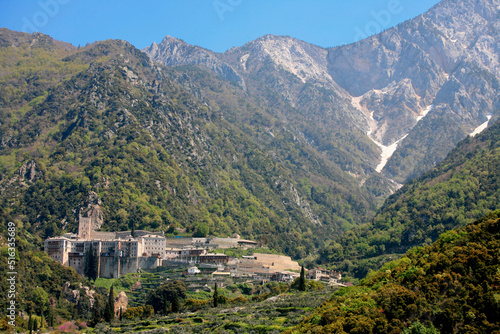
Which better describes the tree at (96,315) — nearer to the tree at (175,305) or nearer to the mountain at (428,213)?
the tree at (175,305)

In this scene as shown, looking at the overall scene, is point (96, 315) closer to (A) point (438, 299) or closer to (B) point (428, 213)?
(A) point (438, 299)

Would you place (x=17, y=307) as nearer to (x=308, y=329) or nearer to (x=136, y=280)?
(x=136, y=280)

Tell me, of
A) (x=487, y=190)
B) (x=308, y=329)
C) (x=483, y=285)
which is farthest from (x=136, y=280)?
(x=487, y=190)

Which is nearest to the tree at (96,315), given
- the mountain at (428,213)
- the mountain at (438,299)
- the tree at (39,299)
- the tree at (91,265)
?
the tree at (39,299)

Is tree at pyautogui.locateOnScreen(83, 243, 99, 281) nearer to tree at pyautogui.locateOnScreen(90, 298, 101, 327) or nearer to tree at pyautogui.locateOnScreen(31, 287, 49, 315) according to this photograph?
tree at pyautogui.locateOnScreen(90, 298, 101, 327)

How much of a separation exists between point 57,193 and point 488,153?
119247mm

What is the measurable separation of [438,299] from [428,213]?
108 meters

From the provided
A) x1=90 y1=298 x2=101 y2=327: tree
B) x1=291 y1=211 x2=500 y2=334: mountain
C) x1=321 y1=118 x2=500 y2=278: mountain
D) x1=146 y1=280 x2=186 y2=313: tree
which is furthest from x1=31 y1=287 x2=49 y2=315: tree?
x1=321 y1=118 x2=500 y2=278: mountain

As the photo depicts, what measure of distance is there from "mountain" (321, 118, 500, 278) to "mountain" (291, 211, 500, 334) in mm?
86108

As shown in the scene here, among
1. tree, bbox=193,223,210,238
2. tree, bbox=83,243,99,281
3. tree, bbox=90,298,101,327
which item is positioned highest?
tree, bbox=193,223,210,238

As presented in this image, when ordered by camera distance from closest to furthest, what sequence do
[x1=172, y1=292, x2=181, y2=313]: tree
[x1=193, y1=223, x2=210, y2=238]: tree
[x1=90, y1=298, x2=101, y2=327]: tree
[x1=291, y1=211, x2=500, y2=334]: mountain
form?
[x1=291, y1=211, x2=500, y2=334]: mountain → [x1=90, y1=298, x2=101, y2=327]: tree → [x1=172, y1=292, x2=181, y2=313]: tree → [x1=193, y1=223, x2=210, y2=238]: tree

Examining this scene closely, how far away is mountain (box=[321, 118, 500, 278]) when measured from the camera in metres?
144

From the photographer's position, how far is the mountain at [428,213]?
144m

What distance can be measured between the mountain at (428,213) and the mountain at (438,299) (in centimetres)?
8611
